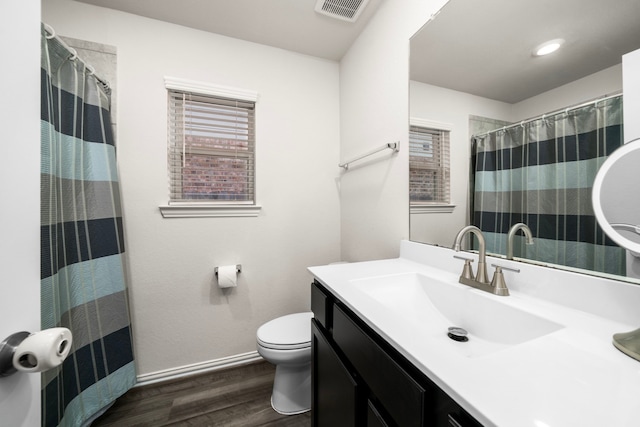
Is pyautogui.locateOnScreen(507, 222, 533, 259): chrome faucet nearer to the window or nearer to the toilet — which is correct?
the toilet

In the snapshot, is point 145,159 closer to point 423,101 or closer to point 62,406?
point 62,406

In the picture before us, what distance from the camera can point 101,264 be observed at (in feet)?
4.44

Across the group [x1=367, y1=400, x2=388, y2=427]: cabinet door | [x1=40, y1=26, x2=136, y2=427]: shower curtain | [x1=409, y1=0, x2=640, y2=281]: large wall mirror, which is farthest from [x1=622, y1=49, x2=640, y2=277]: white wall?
[x1=40, y1=26, x2=136, y2=427]: shower curtain

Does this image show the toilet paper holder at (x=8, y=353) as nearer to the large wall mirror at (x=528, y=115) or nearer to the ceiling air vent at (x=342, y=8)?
the large wall mirror at (x=528, y=115)

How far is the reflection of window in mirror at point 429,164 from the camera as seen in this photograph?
118cm

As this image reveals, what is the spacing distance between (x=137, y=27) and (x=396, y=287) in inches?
88.0

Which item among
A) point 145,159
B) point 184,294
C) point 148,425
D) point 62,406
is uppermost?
point 145,159

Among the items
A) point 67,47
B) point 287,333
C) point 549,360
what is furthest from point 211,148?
point 549,360

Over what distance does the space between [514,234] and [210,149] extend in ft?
6.04

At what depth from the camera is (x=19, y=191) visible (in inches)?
15.5

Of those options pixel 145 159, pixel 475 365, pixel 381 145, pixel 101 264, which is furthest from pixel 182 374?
pixel 381 145

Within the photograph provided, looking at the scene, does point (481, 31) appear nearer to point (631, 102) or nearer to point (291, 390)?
point (631, 102)

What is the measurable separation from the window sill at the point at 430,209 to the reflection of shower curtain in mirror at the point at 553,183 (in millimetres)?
168

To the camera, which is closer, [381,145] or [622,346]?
[622,346]
